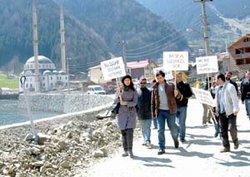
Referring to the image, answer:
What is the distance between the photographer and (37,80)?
314 feet

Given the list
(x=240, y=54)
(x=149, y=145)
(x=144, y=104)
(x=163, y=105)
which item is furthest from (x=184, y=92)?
(x=240, y=54)

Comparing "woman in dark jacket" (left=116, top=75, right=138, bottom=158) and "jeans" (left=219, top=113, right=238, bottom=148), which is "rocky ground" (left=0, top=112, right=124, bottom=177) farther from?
"jeans" (left=219, top=113, right=238, bottom=148)

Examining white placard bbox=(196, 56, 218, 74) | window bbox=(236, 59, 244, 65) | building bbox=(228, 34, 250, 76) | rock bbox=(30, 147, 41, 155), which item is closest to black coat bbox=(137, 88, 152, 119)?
rock bbox=(30, 147, 41, 155)

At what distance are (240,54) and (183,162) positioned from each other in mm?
66535

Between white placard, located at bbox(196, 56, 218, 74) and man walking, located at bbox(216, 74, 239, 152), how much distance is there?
4915mm

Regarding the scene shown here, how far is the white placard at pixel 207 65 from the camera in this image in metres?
14.5

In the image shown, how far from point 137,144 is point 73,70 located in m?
174

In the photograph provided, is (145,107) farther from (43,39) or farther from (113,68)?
(43,39)

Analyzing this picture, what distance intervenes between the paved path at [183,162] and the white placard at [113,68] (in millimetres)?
1888

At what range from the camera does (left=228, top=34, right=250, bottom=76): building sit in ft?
237

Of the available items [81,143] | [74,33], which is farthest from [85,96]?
[74,33]

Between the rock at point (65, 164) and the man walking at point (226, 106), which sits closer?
the rock at point (65, 164)

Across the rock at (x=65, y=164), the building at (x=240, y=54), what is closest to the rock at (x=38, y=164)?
the rock at (x=65, y=164)

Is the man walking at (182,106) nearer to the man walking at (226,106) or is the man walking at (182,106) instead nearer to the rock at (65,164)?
the man walking at (226,106)
